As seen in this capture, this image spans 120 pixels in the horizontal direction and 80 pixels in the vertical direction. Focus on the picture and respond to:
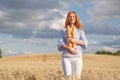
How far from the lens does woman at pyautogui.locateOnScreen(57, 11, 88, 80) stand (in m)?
7.68

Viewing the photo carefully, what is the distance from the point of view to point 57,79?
8.57m

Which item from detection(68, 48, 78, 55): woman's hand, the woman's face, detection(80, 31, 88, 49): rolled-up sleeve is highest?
the woman's face

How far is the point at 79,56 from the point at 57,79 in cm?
100

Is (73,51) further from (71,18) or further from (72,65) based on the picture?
(71,18)

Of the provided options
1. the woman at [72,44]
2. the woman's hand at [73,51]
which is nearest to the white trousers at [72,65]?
the woman at [72,44]

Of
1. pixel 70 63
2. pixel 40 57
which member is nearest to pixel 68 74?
pixel 70 63

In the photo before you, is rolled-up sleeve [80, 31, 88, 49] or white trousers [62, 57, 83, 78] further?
rolled-up sleeve [80, 31, 88, 49]

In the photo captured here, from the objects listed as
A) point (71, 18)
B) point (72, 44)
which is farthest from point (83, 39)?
point (71, 18)

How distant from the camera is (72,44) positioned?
7.70m

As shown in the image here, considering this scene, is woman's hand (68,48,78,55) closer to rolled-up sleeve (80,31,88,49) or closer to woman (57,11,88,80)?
woman (57,11,88,80)

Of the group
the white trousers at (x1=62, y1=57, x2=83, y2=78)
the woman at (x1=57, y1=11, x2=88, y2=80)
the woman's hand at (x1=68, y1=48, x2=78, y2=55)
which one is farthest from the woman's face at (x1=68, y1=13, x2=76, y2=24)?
the white trousers at (x1=62, y1=57, x2=83, y2=78)

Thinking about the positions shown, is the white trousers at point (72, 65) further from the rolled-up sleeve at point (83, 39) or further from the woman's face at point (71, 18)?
the woman's face at point (71, 18)

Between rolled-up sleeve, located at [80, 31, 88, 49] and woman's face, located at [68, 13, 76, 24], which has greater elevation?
woman's face, located at [68, 13, 76, 24]

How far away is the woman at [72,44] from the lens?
7684 mm
